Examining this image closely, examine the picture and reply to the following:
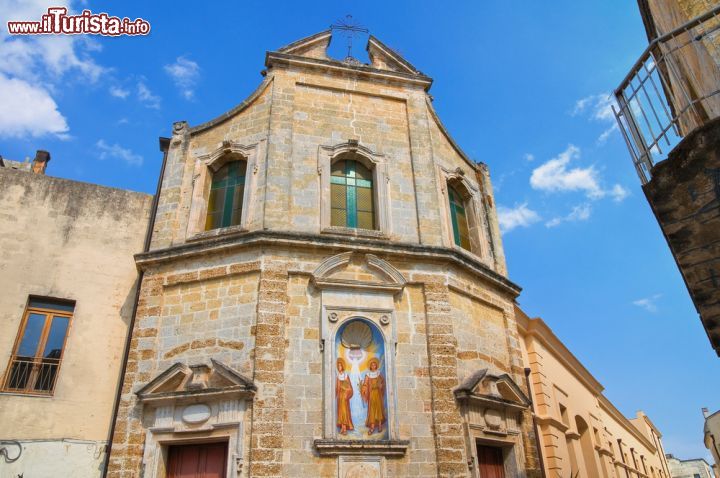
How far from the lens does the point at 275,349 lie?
9.26 meters

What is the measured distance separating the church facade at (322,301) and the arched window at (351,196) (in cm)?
3

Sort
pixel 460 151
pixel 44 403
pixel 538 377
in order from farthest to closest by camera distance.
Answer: pixel 538 377 < pixel 460 151 < pixel 44 403

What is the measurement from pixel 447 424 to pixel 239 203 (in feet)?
18.4

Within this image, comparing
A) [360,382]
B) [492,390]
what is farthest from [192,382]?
[492,390]

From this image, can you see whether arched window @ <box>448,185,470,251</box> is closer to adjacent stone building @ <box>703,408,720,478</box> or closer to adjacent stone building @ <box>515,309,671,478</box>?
adjacent stone building @ <box>515,309,671,478</box>

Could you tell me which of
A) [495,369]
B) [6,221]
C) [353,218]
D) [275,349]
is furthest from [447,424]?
[6,221]

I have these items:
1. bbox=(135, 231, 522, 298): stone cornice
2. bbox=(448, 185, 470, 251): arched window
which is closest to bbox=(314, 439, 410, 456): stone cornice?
bbox=(135, 231, 522, 298): stone cornice

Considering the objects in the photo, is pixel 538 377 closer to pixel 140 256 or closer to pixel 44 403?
pixel 140 256

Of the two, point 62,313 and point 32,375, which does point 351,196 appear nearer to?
point 62,313

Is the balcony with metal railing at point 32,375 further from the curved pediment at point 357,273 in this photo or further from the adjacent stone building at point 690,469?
the adjacent stone building at point 690,469

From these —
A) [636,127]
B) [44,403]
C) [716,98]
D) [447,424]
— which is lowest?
[447,424]

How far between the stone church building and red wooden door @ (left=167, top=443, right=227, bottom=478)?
0.10ft

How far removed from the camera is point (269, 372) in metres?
9.06

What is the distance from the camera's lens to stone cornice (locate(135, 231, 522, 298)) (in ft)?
33.1
